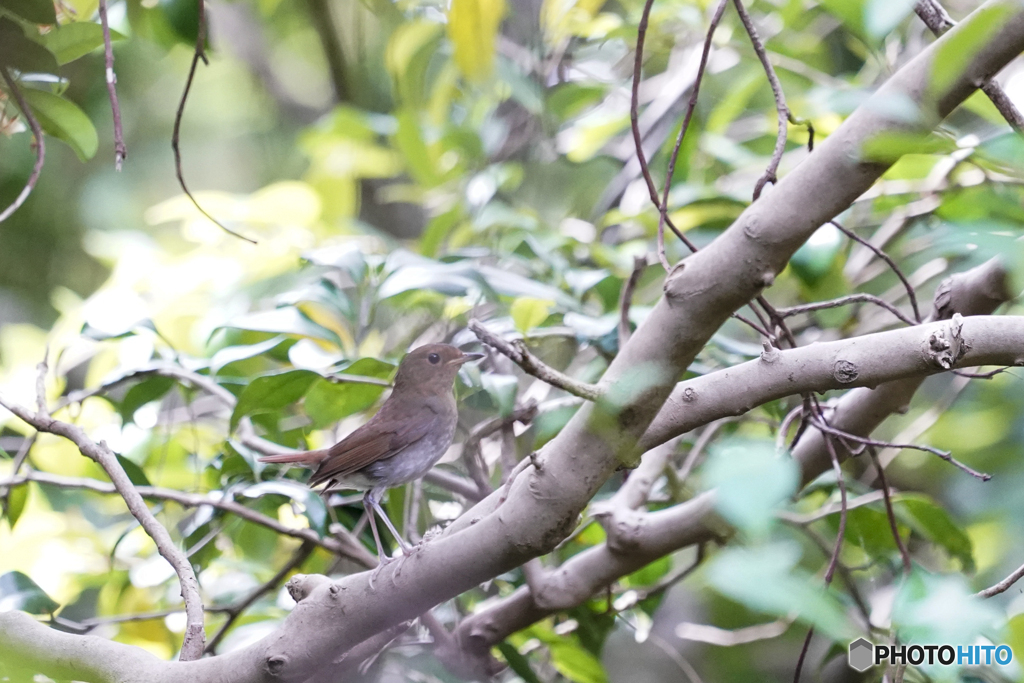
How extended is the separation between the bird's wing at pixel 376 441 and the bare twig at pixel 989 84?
5.22ft

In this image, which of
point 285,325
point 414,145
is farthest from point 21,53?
point 414,145

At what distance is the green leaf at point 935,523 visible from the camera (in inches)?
80.6

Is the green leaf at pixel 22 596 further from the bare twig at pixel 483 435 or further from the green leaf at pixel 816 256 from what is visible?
the green leaf at pixel 816 256

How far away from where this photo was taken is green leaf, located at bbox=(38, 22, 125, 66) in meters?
1.97

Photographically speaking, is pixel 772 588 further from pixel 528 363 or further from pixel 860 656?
pixel 860 656

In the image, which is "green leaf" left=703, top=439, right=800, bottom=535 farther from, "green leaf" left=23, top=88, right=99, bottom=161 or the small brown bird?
"green leaf" left=23, top=88, right=99, bottom=161

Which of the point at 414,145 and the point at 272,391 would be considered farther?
the point at 414,145

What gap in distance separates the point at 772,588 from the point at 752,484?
70mm

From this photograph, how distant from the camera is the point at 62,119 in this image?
202 centimetres

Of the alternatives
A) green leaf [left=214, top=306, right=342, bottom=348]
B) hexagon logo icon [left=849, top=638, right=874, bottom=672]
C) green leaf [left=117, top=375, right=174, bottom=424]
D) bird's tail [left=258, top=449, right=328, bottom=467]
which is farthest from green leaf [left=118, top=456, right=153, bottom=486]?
hexagon logo icon [left=849, top=638, right=874, bottom=672]

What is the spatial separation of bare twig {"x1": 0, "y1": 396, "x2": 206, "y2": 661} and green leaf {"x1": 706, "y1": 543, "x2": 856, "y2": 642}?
1.25m

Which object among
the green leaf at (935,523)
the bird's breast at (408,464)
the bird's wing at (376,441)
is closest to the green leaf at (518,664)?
the bird's breast at (408,464)

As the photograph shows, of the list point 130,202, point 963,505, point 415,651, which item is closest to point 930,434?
point 963,505

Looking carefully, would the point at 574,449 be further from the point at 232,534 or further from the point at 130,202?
the point at 130,202
